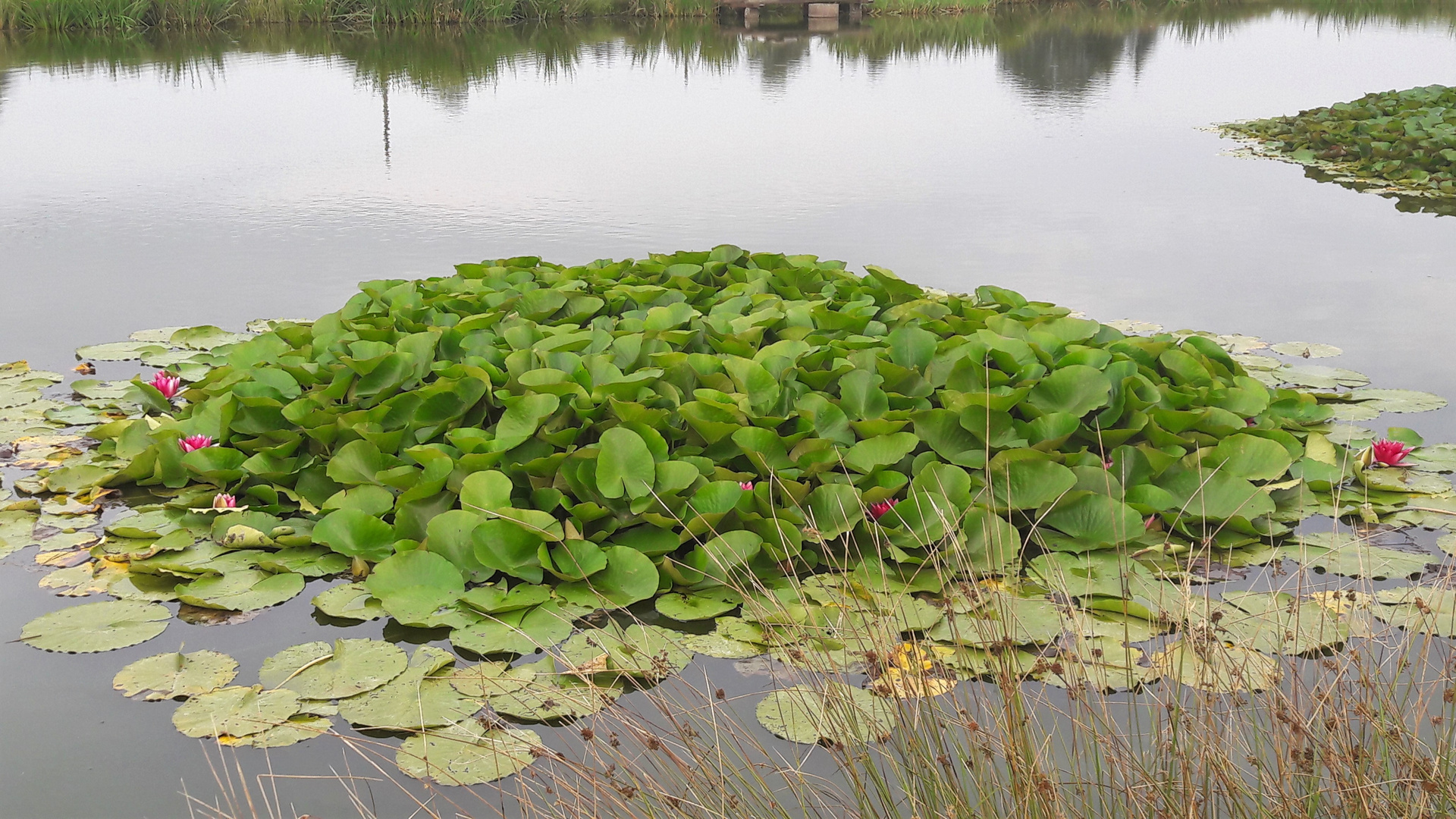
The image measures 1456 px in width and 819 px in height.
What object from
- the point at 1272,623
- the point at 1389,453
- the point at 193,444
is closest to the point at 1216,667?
the point at 1272,623

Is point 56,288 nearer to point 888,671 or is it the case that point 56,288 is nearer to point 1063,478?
point 1063,478

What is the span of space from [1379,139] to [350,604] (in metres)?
8.51

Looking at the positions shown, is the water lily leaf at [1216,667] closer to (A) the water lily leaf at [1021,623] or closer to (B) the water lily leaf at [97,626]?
(A) the water lily leaf at [1021,623]

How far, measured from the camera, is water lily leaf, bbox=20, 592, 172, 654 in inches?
89.3

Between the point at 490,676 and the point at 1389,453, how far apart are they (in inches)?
99.5

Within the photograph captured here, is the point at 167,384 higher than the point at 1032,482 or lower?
higher

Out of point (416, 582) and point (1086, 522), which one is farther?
point (1086, 522)

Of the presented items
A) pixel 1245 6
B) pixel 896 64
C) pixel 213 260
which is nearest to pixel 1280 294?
pixel 213 260

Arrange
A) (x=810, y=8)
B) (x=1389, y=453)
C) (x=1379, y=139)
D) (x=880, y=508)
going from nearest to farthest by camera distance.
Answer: (x=880, y=508) < (x=1389, y=453) < (x=1379, y=139) < (x=810, y=8)

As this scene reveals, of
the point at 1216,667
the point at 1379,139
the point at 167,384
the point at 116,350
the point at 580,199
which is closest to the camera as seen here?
the point at 1216,667

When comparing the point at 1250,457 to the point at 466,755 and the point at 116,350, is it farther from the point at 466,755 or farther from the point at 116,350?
the point at 116,350

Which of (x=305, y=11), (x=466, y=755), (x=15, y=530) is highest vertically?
(x=305, y=11)

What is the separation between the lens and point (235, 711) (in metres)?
2.04

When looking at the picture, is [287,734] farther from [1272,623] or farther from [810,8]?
[810,8]
